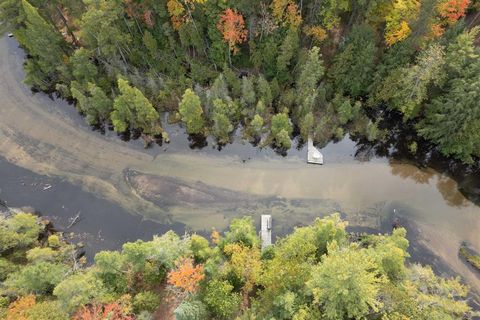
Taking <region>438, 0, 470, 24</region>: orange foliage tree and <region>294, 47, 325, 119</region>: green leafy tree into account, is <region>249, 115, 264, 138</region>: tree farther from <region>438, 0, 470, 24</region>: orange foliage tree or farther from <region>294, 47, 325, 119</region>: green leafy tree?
<region>438, 0, 470, 24</region>: orange foliage tree

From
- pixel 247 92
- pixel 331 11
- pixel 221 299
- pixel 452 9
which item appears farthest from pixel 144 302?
pixel 452 9

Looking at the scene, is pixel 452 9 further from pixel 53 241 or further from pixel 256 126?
pixel 53 241

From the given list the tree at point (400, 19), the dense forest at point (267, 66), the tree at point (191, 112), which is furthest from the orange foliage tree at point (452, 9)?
the tree at point (191, 112)

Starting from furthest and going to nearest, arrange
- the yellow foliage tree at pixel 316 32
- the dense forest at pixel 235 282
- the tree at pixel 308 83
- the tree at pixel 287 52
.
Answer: the yellow foliage tree at pixel 316 32 < the tree at pixel 308 83 < the tree at pixel 287 52 < the dense forest at pixel 235 282

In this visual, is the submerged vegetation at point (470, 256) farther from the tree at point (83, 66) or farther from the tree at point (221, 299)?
the tree at point (83, 66)

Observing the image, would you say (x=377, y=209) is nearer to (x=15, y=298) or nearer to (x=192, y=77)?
(x=192, y=77)

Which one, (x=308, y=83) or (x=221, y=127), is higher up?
(x=308, y=83)
